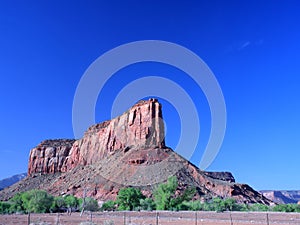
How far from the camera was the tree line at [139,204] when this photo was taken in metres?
64.5

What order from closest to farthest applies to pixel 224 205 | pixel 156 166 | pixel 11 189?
1. pixel 224 205
2. pixel 156 166
3. pixel 11 189

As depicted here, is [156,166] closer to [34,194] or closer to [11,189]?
[34,194]

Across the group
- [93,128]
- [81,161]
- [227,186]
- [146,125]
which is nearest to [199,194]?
[227,186]

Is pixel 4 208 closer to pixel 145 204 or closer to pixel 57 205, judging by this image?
pixel 57 205

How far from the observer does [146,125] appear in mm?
131125

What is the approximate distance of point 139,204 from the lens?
72938 millimetres

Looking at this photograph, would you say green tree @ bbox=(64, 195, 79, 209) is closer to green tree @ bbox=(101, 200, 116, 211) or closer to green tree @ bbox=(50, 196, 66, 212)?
green tree @ bbox=(50, 196, 66, 212)

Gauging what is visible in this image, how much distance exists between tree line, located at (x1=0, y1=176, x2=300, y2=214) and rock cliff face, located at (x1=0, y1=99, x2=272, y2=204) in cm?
1171

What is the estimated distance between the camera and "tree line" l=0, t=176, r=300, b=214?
6450cm

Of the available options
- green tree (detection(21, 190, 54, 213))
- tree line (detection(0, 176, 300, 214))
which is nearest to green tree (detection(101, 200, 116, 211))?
tree line (detection(0, 176, 300, 214))

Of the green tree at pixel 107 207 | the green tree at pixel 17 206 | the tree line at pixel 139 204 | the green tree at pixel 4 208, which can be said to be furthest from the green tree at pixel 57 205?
the green tree at pixel 4 208

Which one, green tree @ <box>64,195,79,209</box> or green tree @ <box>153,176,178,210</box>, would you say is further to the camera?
green tree @ <box>64,195,79,209</box>

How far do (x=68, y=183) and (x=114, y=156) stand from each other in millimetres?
19716

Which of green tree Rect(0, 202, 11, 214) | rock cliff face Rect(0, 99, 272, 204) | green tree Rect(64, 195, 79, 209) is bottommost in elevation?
green tree Rect(0, 202, 11, 214)
